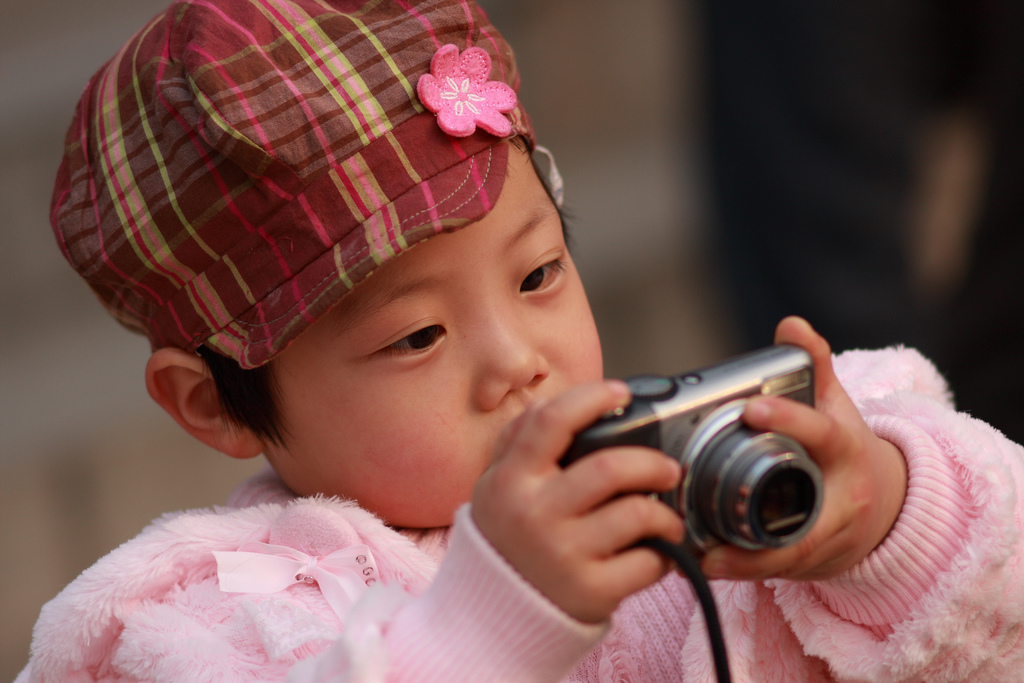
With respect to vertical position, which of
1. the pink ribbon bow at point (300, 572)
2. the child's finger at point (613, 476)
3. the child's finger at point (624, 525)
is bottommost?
the pink ribbon bow at point (300, 572)

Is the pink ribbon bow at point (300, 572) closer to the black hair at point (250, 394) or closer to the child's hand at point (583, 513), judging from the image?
the black hair at point (250, 394)

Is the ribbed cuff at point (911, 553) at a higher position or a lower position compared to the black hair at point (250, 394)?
lower

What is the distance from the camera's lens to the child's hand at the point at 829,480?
2.21ft

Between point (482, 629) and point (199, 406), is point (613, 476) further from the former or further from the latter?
point (199, 406)

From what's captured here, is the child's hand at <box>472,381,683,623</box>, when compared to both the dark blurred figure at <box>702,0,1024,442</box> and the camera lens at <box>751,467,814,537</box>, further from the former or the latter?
the dark blurred figure at <box>702,0,1024,442</box>

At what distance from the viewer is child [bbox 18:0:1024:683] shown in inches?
31.4

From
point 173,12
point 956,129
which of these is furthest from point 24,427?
point 956,129

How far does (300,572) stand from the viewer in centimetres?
92

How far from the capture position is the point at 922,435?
0.85 metres

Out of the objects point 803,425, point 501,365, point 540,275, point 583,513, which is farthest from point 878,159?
point 583,513

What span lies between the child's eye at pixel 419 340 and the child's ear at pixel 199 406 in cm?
20

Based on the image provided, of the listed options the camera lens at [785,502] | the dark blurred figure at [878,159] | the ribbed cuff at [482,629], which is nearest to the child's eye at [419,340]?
the ribbed cuff at [482,629]

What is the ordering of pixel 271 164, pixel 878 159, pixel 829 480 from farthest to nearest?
pixel 878 159, pixel 271 164, pixel 829 480

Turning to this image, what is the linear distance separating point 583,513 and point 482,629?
105mm
